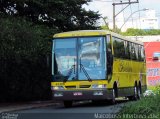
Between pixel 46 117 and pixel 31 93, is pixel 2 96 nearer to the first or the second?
pixel 31 93

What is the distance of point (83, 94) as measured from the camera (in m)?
25.1

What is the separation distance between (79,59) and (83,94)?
1.77 meters

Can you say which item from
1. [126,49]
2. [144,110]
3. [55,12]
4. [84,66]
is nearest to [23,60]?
[84,66]

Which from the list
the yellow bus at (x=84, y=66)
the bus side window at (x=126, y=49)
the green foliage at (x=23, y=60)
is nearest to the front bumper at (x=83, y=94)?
the yellow bus at (x=84, y=66)

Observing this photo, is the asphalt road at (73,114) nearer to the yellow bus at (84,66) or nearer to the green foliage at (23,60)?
the yellow bus at (84,66)

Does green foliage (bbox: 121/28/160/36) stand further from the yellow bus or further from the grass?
the grass

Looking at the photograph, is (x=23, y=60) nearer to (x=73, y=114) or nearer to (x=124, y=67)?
(x=124, y=67)

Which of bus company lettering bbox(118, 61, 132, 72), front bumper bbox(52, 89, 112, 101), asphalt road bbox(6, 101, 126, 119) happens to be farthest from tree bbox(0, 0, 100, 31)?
asphalt road bbox(6, 101, 126, 119)

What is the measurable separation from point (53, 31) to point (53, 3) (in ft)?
6.68

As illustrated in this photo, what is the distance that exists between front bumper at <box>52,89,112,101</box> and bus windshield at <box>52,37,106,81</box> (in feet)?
2.11

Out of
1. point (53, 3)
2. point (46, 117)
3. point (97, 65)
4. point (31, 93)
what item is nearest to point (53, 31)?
point (53, 3)

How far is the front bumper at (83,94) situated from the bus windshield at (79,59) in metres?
0.64

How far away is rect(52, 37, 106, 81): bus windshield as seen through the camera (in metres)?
25.2

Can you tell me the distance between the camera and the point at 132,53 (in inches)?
1236
